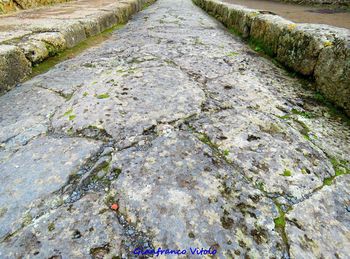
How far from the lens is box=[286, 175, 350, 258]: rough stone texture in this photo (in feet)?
2.61

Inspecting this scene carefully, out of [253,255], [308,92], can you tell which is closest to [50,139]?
[253,255]

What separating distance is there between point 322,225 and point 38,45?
2438 millimetres

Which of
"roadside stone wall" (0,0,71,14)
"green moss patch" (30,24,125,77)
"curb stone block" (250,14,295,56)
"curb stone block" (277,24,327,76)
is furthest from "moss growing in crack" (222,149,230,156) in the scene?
"roadside stone wall" (0,0,71,14)

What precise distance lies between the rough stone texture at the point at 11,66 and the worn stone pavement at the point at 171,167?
0.11m

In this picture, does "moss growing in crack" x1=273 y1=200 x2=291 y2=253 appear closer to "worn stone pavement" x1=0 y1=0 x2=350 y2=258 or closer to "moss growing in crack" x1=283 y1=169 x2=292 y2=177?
"worn stone pavement" x1=0 y1=0 x2=350 y2=258

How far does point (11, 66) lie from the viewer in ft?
6.07

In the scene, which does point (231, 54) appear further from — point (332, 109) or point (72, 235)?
point (72, 235)

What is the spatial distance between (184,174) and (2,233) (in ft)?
2.19

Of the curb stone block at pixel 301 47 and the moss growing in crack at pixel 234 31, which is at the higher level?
the curb stone block at pixel 301 47

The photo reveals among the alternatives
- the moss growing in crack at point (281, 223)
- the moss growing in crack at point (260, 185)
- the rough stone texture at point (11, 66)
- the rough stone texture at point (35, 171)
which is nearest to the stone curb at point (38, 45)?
the rough stone texture at point (11, 66)

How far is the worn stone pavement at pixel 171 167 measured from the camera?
2.64 feet

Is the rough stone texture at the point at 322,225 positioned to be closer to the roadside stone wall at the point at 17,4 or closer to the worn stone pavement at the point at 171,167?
the worn stone pavement at the point at 171,167

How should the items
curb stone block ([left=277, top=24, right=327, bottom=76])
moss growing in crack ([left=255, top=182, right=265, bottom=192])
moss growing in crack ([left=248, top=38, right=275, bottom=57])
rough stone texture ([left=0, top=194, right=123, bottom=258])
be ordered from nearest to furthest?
rough stone texture ([left=0, top=194, right=123, bottom=258]) → moss growing in crack ([left=255, top=182, right=265, bottom=192]) → curb stone block ([left=277, top=24, right=327, bottom=76]) → moss growing in crack ([left=248, top=38, right=275, bottom=57])

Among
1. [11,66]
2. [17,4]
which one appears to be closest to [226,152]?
[11,66]
